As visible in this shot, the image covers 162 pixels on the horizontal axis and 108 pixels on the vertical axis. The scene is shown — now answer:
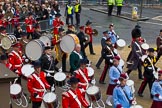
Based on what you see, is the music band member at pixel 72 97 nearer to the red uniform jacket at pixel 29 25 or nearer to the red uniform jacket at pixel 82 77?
Answer: the red uniform jacket at pixel 82 77

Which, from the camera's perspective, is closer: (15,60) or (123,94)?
(123,94)

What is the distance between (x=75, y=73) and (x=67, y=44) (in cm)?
370

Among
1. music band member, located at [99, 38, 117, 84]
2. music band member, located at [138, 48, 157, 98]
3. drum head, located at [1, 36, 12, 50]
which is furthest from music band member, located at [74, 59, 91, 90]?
drum head, located at [1, 36, 12, 50]

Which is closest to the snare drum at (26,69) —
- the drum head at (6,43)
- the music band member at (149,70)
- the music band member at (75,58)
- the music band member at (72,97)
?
the music band member at (75,58)

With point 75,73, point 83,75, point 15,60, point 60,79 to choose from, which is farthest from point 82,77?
point 15,60

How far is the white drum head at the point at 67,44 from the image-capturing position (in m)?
14.5

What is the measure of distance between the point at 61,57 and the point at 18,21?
27.4 feet

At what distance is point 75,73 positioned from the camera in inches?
438

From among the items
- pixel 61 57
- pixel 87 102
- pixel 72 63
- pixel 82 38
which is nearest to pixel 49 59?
pixel 72 63

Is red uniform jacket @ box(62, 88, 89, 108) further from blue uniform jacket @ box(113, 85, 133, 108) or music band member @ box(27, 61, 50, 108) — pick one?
music band member @ box(27, 61, 50, 108)

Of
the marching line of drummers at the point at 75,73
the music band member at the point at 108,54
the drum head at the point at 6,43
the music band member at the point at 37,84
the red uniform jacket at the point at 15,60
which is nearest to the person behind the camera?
the marching line of drummers at the point at 75,73

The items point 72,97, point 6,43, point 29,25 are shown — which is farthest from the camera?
point 29,25

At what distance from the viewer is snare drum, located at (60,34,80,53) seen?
14.5m

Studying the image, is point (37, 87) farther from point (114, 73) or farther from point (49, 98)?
point (114, 73)
